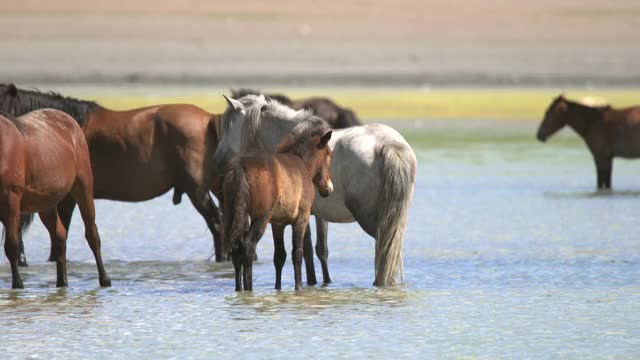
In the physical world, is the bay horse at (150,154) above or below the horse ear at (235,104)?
below

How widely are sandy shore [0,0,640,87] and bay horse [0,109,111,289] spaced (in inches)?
2131

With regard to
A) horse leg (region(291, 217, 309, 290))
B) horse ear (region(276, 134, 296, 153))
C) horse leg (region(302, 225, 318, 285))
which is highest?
horse ear (region(276, 134, 296, 153))

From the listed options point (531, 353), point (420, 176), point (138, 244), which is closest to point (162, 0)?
point (420, 176)

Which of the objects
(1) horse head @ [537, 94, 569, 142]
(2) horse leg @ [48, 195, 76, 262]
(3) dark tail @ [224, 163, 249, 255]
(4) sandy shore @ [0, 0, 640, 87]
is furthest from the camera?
(4) sandy shore @ [0, 0, 640, 87]

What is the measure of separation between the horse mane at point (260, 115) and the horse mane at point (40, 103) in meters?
2.62

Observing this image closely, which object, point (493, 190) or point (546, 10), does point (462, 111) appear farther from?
point (546, 10)

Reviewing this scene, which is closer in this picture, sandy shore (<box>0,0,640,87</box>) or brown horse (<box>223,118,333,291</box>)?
brown horse (<box>223,118,333,291</box>)

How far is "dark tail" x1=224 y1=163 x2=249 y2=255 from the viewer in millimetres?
10695

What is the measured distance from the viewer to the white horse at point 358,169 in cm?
1159

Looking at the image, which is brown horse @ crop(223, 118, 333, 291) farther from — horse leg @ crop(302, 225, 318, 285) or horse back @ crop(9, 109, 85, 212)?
horse back @ crop(9, 109, 85, 212)

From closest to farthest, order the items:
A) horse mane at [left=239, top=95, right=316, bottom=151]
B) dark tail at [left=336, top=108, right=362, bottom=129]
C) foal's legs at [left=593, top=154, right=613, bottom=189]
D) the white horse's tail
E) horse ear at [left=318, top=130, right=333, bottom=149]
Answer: horse ear at [left=318, top=130, right=333, bottom=149] < the white horse's tail < horse mane at [left=239, top=95, right=316, bottom=151] < dark tail at [left=336, top=108, right=362, bottom=129] < foal's legs at [left=593, top=154, right=613, bottom=189]

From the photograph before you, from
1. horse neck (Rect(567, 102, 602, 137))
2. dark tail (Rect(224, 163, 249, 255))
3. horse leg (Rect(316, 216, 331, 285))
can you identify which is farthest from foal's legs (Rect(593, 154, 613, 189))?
dark tail (Rect(224, 163, 249, 255))

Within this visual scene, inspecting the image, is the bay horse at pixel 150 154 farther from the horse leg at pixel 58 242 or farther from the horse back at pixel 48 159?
the horse back at pixel 48 159

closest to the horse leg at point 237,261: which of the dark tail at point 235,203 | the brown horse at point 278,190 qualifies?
the brown horse at point 278,190
